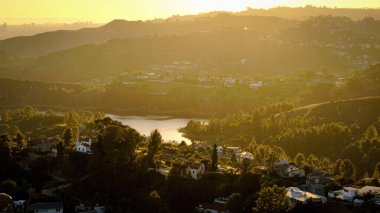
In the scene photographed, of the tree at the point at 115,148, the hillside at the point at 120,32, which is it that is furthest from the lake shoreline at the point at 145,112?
the hillside at the point at 120,32

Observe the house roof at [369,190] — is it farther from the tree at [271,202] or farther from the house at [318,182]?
the tree at [271,202]

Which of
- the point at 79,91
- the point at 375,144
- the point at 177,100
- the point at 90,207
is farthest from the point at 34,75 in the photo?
the point at 90,207

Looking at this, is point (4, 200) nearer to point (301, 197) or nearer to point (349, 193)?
point (301, 197)

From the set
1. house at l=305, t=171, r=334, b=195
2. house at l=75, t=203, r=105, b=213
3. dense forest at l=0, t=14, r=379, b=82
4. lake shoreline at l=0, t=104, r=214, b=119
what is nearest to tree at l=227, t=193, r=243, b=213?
house at l=305, t=171, r=334, b=195

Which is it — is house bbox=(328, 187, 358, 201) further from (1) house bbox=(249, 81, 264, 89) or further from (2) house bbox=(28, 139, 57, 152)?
(1) house bbox=(249, 81, 264, 89)

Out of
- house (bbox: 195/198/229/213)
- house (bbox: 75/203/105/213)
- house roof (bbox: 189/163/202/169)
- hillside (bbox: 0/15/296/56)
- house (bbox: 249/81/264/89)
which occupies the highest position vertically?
hillside (bbox: 0/15/296/56)

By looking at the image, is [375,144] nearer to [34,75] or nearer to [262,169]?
[262,169]
